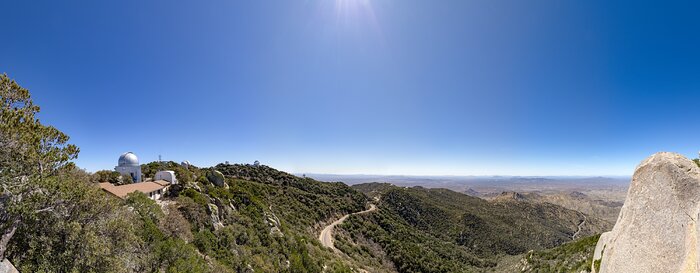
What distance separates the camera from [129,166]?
37469mm

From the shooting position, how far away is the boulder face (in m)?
8.27

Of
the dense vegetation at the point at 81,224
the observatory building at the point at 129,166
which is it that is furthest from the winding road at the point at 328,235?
the observatory building at the point at 129,166

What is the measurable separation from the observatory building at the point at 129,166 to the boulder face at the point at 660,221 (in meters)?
47.0

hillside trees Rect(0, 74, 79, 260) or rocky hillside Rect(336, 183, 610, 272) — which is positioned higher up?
hillside trees Rect(0, 74, 79, 260)

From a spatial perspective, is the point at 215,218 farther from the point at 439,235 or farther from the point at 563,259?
the point at 439,235

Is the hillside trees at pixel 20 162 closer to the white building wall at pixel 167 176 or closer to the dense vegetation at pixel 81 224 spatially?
the dense vegetation at pixel 81 224

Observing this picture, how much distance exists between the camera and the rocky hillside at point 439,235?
49719mm

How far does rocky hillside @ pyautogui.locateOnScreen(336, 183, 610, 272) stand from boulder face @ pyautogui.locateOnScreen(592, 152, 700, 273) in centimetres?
3841

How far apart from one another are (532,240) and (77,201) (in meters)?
91.9

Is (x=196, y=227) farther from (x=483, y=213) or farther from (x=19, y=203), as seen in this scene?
(x=483, y=213)

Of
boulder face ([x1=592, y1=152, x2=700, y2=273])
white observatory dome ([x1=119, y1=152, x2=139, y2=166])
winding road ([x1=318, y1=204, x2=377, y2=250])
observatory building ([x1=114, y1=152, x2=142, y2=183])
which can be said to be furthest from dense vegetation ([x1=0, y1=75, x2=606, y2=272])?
boulder face ([x1=592, y1=152, x2=700, y2=273])

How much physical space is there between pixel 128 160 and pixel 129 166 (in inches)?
41.7

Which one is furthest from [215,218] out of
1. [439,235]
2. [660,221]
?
[439,235]

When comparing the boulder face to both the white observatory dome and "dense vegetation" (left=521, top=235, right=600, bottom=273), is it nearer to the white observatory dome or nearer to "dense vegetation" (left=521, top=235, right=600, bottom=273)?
"dense vegetation" (left=521, top=235, right=600, bottom=273)
